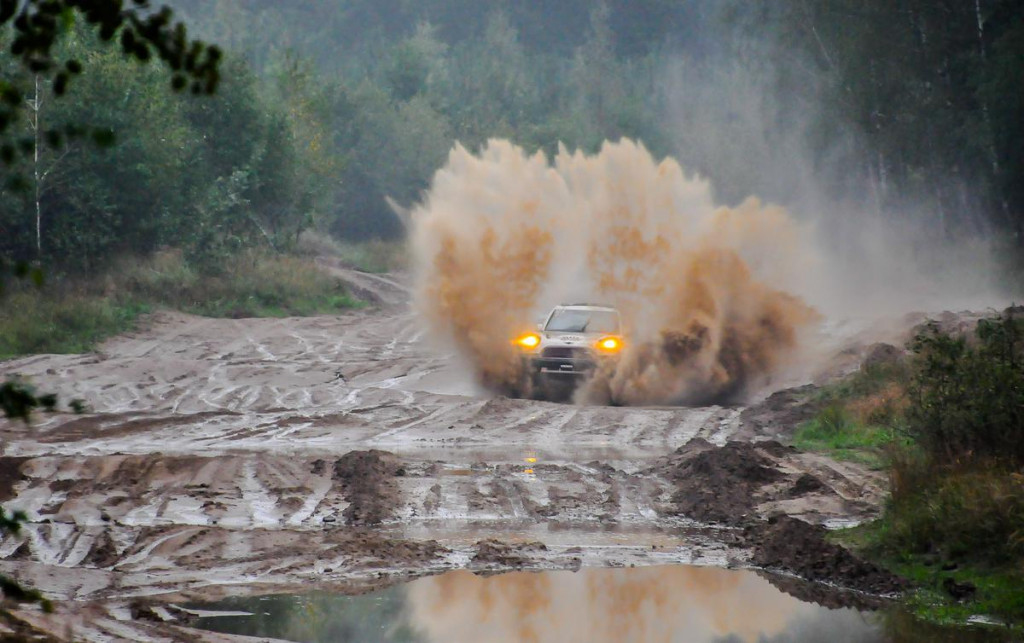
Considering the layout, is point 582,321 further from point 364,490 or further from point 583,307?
point 364,490

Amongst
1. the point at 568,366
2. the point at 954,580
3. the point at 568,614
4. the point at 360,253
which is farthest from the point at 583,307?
the point at 360,253

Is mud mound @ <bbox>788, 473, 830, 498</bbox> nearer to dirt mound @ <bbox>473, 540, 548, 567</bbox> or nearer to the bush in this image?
the bush

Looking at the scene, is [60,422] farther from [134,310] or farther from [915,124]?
[915,124]

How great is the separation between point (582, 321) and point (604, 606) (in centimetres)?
1421

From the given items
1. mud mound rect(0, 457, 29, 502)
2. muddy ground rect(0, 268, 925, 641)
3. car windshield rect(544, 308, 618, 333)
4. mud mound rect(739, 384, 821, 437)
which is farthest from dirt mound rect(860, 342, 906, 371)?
mud mound rect(0, 457, 29, 502)

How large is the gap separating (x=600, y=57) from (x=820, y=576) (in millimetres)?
93810

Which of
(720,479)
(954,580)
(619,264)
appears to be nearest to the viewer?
(954,580)

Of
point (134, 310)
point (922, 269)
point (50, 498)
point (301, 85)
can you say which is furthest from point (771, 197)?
point (50, 498)

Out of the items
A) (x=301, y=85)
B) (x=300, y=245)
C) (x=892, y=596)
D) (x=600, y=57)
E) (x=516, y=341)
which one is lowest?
(x=892, y=596)

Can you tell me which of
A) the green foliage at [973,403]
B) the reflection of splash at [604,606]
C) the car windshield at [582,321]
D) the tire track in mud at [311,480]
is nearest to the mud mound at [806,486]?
the tire track in mud at [311,480]

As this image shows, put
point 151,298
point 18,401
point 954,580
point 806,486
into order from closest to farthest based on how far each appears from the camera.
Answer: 1. point 18,401
2. point 954,580
3. point 806,486
4. point 151,298

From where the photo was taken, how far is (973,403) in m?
11.9

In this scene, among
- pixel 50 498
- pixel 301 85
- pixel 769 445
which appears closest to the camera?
pixel 50 498

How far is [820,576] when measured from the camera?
10852 mm
